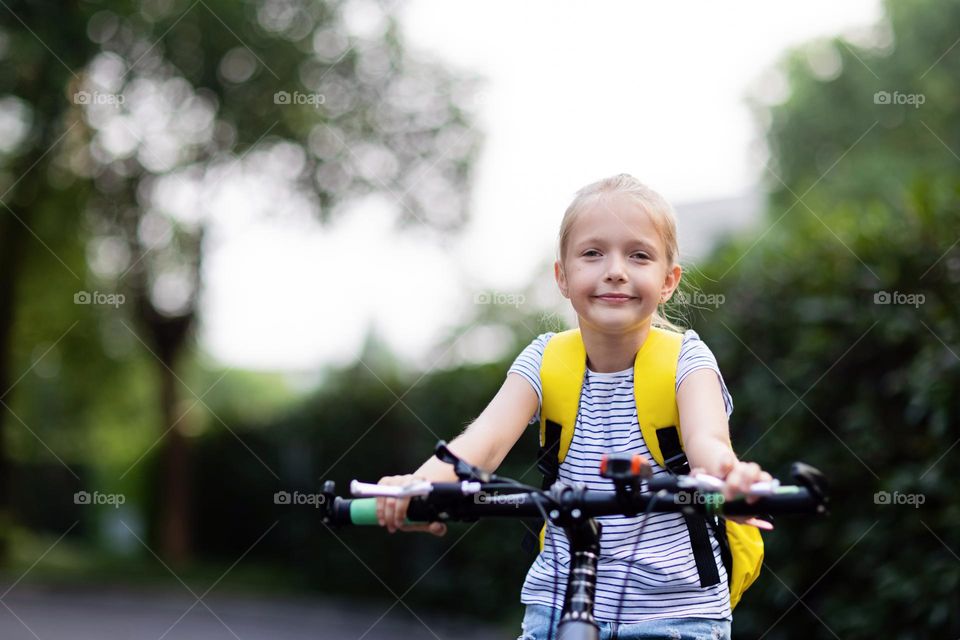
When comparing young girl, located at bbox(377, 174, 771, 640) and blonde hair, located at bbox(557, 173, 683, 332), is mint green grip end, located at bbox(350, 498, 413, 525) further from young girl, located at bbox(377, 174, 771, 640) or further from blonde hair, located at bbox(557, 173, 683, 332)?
blonde hair, located at bbox(557, 173, 683, 332)

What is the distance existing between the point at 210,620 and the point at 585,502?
11.4 m

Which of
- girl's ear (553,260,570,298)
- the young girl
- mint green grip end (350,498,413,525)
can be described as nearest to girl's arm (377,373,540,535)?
the young girl

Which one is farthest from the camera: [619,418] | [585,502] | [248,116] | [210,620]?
[248,116]

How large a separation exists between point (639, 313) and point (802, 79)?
33.1 meters

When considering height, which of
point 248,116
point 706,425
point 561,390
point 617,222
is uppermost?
point 248,116

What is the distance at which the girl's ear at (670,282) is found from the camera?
99.1 inches

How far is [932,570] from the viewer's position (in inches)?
189

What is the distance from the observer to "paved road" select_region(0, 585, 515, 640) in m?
10.6

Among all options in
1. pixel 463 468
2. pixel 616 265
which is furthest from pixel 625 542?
A: pixel 616 265

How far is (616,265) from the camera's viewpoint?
7.66 ft

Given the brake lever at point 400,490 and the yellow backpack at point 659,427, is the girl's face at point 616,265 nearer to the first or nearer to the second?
the yellow backpack at point 659,427

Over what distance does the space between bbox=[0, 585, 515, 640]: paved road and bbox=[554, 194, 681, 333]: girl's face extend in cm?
783

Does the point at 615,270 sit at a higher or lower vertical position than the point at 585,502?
higher

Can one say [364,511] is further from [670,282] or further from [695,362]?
[670,282]
